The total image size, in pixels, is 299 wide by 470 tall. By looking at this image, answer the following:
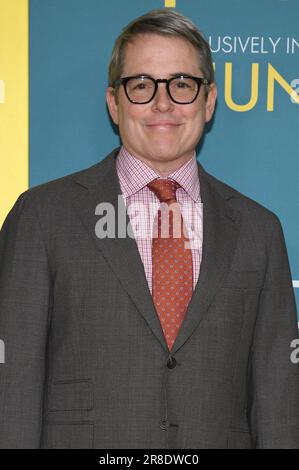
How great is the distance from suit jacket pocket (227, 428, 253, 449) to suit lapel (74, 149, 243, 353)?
0.91 ft

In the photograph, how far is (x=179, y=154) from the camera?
1.78m

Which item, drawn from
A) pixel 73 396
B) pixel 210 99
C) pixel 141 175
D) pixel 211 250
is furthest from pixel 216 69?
pixel 73 396

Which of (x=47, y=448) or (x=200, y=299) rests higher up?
(x=200, y=299)

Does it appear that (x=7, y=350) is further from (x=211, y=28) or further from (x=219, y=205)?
(x=211, y=28)

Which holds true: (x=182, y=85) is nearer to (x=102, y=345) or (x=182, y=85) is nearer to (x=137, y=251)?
(x=137, y=251)

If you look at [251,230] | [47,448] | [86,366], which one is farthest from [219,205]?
[47,448]

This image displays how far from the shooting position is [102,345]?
5.42ft

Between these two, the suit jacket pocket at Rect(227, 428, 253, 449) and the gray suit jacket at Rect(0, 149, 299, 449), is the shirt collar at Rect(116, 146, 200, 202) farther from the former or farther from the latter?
the suit jacket pocket at Rect(227, 428, 253, 449)

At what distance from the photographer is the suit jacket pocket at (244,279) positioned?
5.71 ft

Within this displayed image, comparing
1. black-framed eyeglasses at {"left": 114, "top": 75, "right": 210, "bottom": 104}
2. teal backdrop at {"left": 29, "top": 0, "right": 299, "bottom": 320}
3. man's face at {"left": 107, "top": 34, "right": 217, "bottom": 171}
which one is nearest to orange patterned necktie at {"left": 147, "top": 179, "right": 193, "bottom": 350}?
man's face at {"left": 107, "top": 34, "right": 217, "bottom": 171}

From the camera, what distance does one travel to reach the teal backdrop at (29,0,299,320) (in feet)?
7.14

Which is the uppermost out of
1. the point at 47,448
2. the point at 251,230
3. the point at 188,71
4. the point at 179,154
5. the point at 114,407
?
the point at 188,71

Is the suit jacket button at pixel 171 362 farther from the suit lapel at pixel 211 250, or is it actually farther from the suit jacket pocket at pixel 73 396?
the suit jacket pocket at pixel 73 396

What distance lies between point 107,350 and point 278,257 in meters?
0.52
